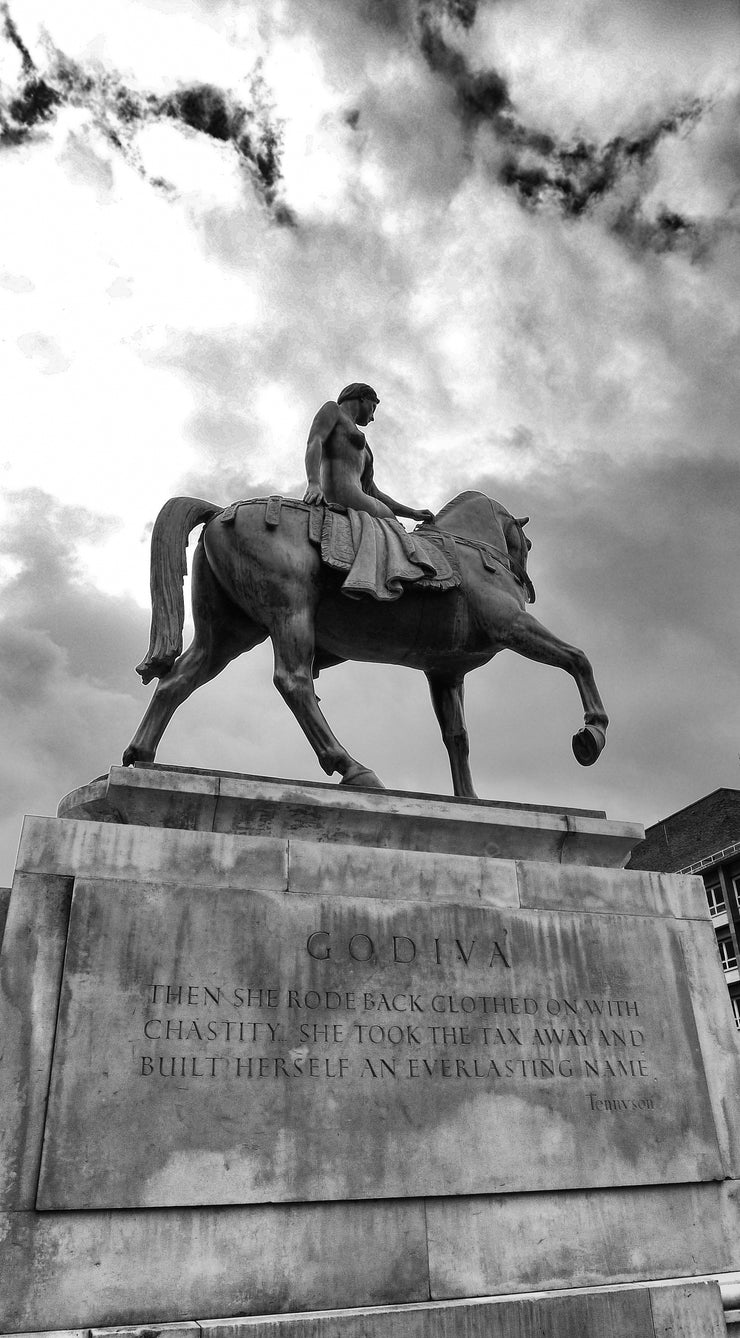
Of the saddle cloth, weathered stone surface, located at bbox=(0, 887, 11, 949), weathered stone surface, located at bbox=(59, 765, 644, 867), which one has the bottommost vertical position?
weathered stone surface, located at bbox=(0, 887, 11, 949)

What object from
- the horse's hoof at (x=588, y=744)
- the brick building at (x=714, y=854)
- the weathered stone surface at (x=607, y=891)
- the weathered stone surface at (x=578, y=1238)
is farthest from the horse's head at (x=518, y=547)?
the brick building at (x=714, y=854)

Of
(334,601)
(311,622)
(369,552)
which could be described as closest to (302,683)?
(311,622)

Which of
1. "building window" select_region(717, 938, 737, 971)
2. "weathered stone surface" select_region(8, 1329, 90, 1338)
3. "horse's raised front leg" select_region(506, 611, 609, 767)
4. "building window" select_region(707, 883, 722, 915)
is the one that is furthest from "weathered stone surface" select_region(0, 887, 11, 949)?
"building window" select_region(707, 883, 722, 915)

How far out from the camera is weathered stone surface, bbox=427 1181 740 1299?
5.63 meters

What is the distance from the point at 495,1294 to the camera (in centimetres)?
559

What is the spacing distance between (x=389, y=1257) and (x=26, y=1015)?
243 cm

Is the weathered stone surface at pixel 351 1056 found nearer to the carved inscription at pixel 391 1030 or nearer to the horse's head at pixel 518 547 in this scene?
the carved inscription at pixel 391 1030

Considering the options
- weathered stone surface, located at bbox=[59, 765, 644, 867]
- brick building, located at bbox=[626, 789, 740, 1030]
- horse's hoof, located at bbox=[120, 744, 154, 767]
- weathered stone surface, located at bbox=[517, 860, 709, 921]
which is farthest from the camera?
brick building, located at bbox=[626, 789, 740, 1030]

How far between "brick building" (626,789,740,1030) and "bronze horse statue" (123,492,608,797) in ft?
129

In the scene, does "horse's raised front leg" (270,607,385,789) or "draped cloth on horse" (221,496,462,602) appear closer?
"horse's raised front leg" (270,607,385,789)

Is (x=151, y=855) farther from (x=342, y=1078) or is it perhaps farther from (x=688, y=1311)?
(x=688, y=1311)

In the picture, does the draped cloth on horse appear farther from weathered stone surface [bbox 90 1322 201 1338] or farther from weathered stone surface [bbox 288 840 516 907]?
weathered stone surface [bbox 90 1322 201 1338]

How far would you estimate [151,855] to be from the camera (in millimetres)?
6098

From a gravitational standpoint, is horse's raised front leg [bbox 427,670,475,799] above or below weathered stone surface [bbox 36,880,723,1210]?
above
